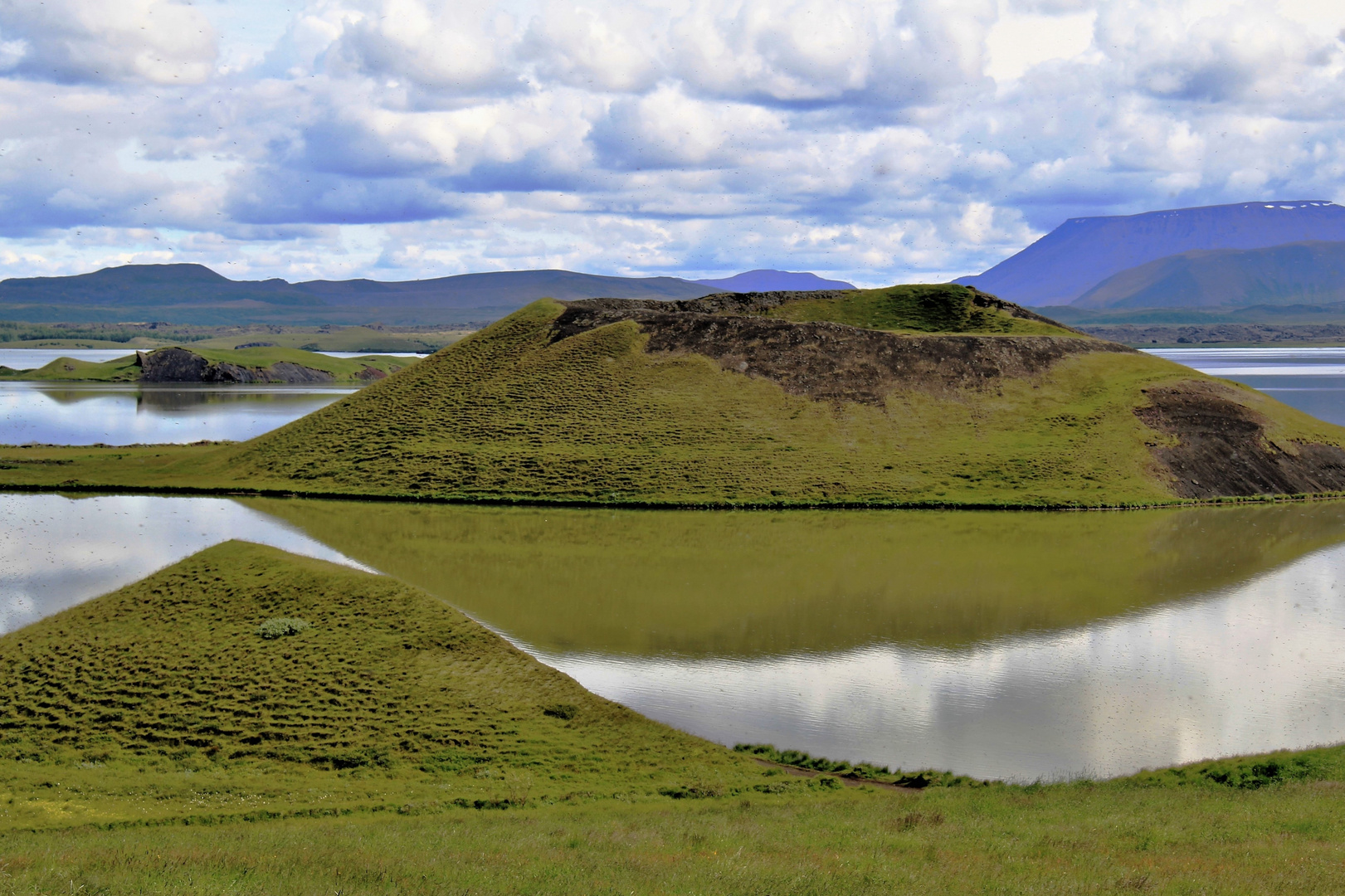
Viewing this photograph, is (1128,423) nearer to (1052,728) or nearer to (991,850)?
(1052,728)

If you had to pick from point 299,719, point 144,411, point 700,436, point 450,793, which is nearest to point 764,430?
point 700,436

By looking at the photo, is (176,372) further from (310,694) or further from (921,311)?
(310,694)

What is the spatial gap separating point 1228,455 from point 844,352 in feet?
89.7

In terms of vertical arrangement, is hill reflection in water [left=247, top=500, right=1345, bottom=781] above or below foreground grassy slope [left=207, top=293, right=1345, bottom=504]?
below

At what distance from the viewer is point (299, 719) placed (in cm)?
2489

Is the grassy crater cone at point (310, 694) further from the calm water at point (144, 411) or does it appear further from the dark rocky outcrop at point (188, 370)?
the dark rocky outcrop at point (188, 370)

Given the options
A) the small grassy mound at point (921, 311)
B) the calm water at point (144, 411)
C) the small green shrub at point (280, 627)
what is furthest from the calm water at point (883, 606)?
the small grassy mound at point (921, 311)

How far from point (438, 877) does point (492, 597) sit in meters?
24.4

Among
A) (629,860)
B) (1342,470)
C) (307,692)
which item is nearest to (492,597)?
(307,692)

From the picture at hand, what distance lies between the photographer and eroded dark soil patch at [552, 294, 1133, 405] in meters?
75.6

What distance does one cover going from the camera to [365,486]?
63.3 m

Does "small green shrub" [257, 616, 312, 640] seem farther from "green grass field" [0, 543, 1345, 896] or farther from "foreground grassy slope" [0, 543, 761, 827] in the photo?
"green grass field" [0, 543, 1345, 896]

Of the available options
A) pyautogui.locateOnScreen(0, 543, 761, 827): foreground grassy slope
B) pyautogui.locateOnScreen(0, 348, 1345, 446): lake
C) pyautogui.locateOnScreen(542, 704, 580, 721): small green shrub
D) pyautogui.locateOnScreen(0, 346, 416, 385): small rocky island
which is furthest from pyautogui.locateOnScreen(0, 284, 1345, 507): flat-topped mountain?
pyautogui.locateOnScreen(0, 346, 416, 385): small rocky island

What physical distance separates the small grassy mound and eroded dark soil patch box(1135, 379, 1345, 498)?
20.3m
